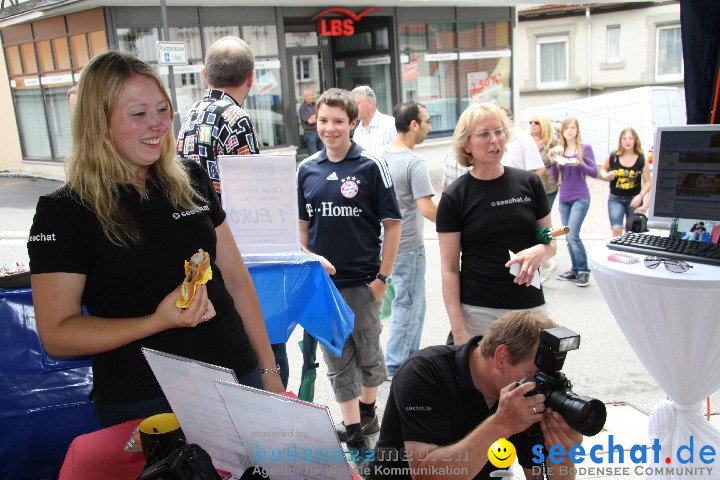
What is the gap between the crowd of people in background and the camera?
1.66 meters

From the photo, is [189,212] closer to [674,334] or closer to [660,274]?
[660,274]

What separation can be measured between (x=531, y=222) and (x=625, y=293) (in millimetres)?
582

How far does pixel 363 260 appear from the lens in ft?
11.3

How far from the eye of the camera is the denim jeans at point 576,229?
6562 millimetres

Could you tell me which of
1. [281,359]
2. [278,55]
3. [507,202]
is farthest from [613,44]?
[281,359]

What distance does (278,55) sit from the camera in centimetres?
1348

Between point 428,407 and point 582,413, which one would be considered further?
point 428,407

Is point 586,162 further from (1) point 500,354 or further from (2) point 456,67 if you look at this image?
(2) point 456,67

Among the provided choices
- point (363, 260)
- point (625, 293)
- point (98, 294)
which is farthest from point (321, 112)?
point (98, 294)

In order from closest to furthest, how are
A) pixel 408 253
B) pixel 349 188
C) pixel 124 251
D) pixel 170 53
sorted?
pixel 124 251, pixel 349 188, pixel 408 253, pixel 170 53

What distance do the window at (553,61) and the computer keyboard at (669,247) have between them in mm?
24422

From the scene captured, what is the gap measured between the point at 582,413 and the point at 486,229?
1479 mm

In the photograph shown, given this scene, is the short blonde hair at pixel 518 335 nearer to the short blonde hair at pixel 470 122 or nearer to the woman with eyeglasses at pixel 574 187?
the short blonde hair at pixel 470 122

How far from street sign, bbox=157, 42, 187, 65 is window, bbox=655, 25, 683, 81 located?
2019 centimetres
